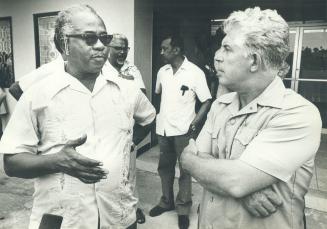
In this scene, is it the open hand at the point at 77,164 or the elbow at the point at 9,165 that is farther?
the elbow at the point at 9,165

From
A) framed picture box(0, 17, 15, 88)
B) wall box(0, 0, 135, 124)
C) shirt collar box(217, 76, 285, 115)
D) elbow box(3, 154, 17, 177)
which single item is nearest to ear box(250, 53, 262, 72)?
shirt collar box(217, 76, 285, 115)

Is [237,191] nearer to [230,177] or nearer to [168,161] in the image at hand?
[230,177]

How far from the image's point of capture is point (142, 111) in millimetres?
2070

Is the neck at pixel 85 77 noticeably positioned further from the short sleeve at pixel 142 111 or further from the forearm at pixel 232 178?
the forearm at pixel 232 178

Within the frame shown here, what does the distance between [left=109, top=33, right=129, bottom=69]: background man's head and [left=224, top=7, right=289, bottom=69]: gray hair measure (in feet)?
8.09

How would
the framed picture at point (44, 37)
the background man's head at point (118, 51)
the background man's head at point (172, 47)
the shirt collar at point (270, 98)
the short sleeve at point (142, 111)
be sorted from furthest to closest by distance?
the framed picture at point (44, 37), the background man's head at point (172, 47), the background man's head at point (118, 51), the short sleeve at point (142, 111), the shirt collar at point (270, 98)

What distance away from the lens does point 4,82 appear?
697cm

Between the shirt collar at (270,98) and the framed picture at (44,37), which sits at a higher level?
the framed picture at (44,37)

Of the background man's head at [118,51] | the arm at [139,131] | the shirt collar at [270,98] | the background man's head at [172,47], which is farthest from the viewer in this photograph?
the background man's head at [172,47]

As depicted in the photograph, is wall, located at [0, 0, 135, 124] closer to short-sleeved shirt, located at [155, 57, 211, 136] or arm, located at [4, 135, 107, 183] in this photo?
short-sleeved shirt, located at [155, 57, 211, 136]

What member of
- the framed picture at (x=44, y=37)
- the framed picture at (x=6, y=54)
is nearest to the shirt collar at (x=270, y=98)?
the framed picture at (x=44, y=37)

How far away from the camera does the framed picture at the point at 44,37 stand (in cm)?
596

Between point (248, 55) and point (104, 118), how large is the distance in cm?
81

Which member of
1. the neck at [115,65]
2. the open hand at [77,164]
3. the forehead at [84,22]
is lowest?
the open hand at [77,164]
